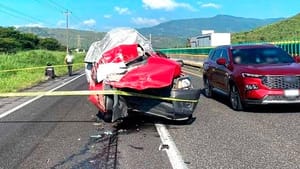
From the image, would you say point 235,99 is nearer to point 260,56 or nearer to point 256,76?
point 256,76

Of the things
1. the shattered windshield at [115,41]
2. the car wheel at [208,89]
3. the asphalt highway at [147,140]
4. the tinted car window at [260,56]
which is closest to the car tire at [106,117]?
the asphalt highway at [147,140]

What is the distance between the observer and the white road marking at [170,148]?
640cm

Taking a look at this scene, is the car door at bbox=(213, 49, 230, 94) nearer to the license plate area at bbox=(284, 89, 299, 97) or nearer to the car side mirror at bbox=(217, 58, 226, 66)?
the car side mirror at bbox=(217, 58, 226, 66)

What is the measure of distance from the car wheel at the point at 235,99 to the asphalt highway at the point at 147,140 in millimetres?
219

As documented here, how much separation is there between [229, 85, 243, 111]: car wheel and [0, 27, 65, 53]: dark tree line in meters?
79.8

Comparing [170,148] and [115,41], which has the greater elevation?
[115,41]

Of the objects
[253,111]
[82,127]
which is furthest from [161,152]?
[253,111]

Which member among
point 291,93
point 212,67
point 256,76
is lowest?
point 291,93

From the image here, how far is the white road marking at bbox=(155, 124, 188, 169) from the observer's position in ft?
21.0

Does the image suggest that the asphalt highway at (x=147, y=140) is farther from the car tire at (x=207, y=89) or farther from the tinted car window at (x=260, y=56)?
the car tire at (x=207, y=89)

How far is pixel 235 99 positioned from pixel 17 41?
92334 mm

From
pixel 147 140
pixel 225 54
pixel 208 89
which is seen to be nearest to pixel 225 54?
pixel 225 54

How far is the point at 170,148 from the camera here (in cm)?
744

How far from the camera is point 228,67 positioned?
40.8ft
